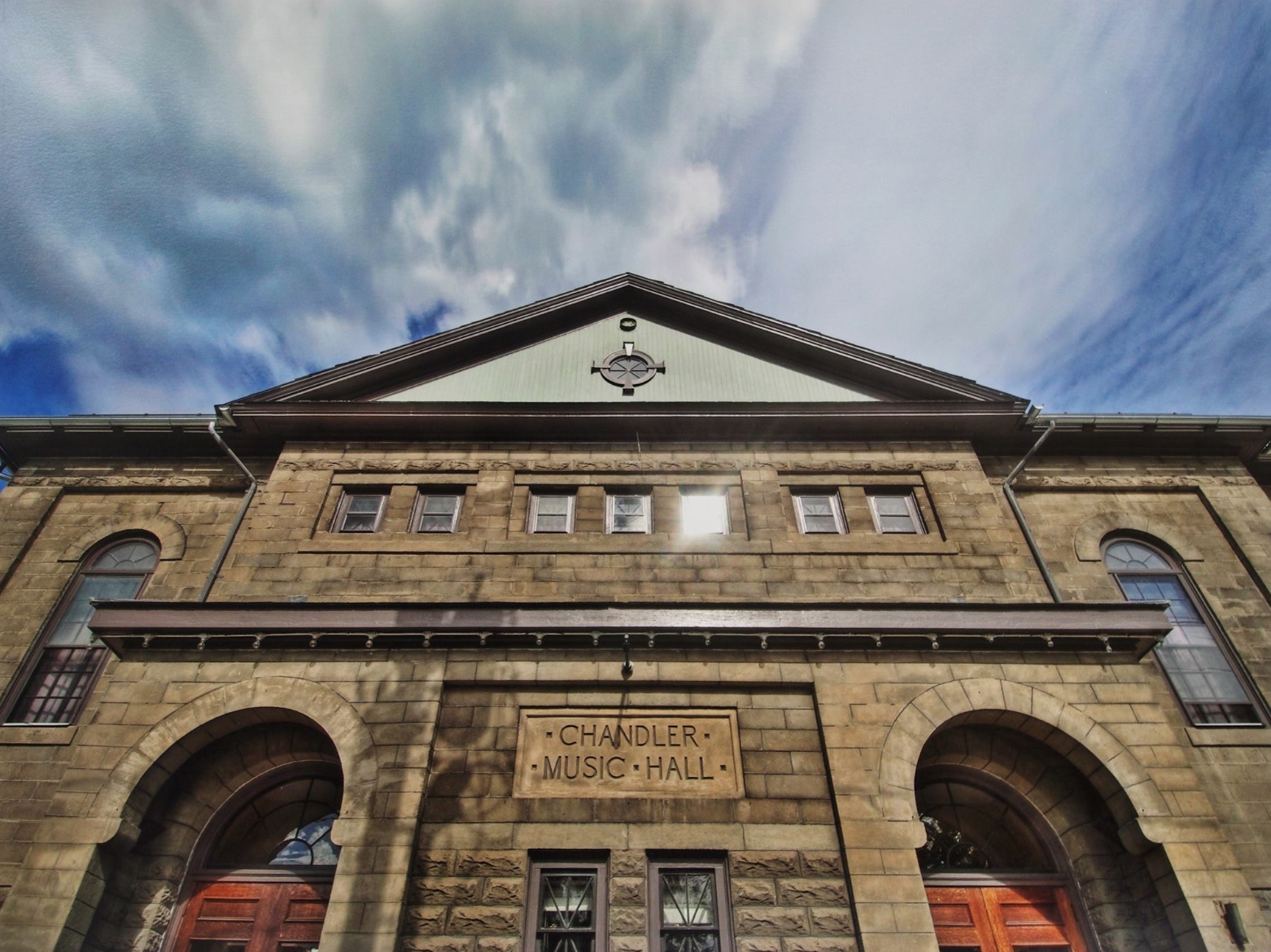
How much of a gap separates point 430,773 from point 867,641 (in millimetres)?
6322

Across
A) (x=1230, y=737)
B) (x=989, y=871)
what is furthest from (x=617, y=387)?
(x=1230, y=737)

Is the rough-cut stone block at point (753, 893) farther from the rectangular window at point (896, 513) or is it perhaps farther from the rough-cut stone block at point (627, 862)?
the rectangular window at point (896, 513)

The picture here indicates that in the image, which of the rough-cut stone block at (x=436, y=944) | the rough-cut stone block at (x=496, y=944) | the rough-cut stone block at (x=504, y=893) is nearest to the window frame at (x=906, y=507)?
the rough-cut stone block at (x=504, y=893)

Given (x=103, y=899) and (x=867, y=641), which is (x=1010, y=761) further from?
(x=103, y=899)

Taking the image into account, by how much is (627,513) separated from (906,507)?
16.4 feet

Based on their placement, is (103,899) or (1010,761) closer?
(103,899)

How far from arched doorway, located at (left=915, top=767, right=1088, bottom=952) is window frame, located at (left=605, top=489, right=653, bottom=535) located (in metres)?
5.65

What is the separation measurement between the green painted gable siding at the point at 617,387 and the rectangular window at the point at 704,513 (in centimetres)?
209

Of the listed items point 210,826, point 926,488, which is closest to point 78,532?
point 210,826

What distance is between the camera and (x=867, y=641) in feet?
33.7

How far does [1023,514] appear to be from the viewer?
13.3 meters

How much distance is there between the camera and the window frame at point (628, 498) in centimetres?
1226

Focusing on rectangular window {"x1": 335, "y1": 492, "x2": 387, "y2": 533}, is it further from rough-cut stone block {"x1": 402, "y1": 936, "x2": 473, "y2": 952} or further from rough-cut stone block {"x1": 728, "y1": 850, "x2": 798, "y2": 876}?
rough-cut stone block {"x1": 728, "y1": 850, "x2": 798, "y2": 876}

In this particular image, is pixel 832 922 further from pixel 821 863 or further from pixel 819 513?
pixel 819 513
